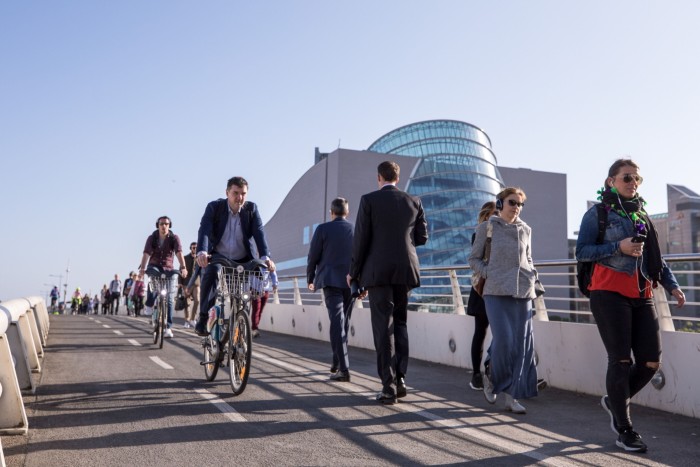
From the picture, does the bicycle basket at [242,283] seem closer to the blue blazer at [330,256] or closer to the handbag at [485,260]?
the blue blazer at [330,256]

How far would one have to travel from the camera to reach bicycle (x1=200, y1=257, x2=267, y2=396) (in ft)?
19.9

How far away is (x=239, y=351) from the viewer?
612 centimetres

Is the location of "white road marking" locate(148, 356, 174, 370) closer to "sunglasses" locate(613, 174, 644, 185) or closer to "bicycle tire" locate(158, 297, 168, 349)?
"bicycle tire" locate(158, 297, 168, 349)

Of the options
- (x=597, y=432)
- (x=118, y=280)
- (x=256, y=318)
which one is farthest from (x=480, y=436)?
(x=118, y=280)

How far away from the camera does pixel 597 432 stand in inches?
197

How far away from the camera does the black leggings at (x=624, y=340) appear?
453 cm

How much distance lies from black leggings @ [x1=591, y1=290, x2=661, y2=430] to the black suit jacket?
1.84 metres

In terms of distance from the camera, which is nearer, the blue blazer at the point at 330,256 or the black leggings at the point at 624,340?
the black leggings at the point at 624,340

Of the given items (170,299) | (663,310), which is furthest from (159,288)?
(663,310)

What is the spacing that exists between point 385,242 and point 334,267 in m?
1.63

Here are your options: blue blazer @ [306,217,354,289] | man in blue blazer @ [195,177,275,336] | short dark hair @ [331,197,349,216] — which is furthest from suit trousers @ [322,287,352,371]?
man in blue blazer @ [195,177,275,336]

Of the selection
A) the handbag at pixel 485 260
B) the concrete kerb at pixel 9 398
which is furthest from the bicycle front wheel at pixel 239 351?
the handbag at pixel 485 260

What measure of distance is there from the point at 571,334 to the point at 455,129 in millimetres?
63614

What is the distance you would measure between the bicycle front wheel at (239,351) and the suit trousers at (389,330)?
3.68ft
